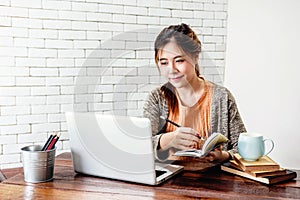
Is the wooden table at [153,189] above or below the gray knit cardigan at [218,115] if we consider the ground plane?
below

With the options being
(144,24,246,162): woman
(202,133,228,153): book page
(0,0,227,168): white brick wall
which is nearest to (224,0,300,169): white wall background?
(0,0,227,168): white brick wall

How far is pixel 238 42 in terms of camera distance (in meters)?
3.17

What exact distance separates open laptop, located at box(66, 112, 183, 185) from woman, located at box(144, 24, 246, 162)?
62 cm

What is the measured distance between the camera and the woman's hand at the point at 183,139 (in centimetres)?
195

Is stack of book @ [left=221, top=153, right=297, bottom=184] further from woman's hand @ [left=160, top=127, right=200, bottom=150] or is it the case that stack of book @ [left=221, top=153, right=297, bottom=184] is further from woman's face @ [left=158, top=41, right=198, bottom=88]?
woman's face @ [left=158, top=41, right=198, bottom=88]

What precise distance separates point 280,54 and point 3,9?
2003 mm

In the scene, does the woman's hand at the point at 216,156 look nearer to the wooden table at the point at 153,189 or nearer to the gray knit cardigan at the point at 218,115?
the wooden table at the point at 153,189

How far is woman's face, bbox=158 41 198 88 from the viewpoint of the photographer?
2.30m

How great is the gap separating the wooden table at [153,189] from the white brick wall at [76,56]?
120cm

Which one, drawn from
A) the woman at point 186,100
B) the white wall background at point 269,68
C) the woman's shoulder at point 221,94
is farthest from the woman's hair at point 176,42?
the white wall background at point 269,68

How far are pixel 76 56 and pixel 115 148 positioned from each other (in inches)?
58.9

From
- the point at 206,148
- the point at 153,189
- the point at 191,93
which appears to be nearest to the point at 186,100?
the point at 191,93

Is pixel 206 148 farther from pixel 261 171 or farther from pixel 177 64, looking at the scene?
pixel 177 64

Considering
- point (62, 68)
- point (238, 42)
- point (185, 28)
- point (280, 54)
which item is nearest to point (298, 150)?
point (280, 54)
